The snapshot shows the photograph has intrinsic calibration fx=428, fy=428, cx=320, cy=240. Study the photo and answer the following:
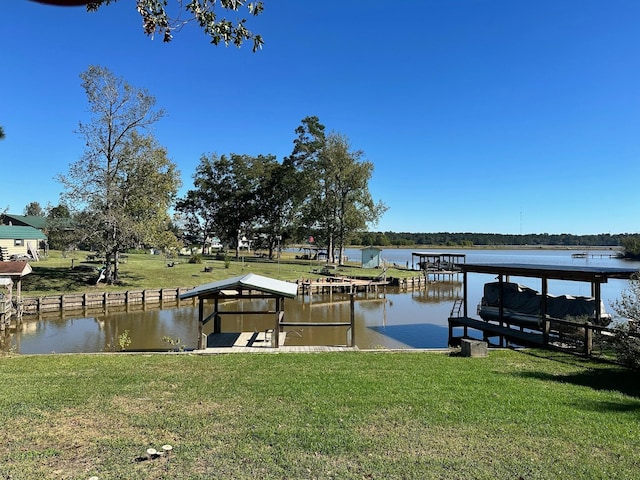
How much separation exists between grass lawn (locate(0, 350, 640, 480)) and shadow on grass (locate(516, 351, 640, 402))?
6 centimetres

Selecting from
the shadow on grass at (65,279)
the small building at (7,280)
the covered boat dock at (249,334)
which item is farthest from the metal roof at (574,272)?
the shadow on grass at (65,279)

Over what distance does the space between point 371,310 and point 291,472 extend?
24.4 meters

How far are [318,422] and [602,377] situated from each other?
6.88 meters

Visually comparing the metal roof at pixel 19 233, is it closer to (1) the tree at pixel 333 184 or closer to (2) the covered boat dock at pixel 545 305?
(1) the tree at pixel 333 184

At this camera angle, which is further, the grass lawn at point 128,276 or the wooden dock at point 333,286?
the wooden dock at point 333,286

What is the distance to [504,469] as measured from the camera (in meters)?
4.38

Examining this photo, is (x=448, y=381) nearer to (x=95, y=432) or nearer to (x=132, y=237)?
(x=95, y=432)

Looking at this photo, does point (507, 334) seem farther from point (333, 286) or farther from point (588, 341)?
A: point (333, 286)

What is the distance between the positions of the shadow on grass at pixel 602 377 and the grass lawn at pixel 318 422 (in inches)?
2.4

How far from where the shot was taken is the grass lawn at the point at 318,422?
4.41m

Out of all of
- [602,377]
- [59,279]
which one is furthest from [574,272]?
[59,279]

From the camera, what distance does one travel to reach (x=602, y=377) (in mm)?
9047

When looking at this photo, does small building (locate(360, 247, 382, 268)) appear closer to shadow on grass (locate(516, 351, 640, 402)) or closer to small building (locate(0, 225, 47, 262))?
small building (locate(0, 225, 47, 262))

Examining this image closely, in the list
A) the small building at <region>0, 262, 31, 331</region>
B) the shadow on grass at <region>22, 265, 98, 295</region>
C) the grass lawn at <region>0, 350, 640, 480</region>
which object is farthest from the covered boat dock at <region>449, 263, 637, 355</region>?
the shadow on grass at <region>22, 265, 98, 295</region>
